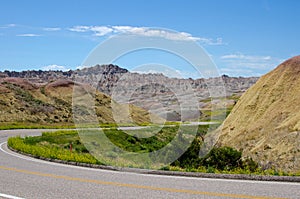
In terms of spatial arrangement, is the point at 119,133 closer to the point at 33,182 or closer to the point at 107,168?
the point at 107,168

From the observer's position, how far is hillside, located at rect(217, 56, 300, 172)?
23734mm

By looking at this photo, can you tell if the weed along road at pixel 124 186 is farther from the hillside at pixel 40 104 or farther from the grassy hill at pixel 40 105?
the hillside at pixel 40 104

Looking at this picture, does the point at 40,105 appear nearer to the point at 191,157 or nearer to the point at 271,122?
the point at 271,122

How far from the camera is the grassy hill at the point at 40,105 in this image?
70.0 m

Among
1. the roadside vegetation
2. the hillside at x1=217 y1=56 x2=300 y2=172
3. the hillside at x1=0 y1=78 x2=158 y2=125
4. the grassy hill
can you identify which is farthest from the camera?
the hillside at x1=0 y1=78 x2=158 y2=125

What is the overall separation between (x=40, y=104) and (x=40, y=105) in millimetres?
990

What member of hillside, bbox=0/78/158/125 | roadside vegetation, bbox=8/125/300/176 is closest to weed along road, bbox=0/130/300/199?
roadside vegetation, bbox=8/125/300/176

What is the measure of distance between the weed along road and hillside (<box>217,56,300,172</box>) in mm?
12364

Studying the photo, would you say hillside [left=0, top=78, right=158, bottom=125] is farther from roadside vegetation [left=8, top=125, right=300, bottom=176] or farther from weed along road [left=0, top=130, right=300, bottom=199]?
weed along road [left=0, top=130, right=300, bottom=199]

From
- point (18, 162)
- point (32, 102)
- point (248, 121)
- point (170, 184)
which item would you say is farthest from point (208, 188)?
point (32, 102)

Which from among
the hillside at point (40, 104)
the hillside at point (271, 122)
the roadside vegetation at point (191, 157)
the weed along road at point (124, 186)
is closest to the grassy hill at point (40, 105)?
the hillside at point (40, 104)

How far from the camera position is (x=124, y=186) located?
1026 centimetres

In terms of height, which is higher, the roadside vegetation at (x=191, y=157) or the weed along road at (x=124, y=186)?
the weed along road at (x=124, y=186)

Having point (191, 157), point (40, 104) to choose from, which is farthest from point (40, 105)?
point (191, 157)
